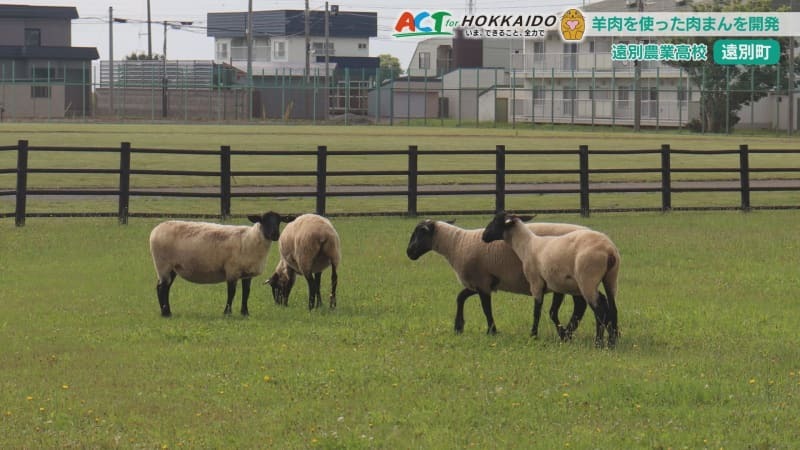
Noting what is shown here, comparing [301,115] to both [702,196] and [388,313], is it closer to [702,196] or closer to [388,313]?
[702,196]

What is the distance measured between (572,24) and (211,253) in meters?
81.7

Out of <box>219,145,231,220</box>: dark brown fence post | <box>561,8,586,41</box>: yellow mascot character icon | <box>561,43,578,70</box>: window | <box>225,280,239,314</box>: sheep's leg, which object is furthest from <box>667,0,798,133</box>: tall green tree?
<box>225,280,239,314</box>: sheep's leg

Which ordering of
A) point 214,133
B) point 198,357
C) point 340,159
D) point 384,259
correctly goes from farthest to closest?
point 214,133, point 340,159, point 384,259, point 198,357

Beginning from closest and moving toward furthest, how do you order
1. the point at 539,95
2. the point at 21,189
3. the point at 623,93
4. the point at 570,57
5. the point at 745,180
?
the point at 21,189 → the point at 745,180 → the point at 623,93 → the point at 539,95 → the point at 570,57

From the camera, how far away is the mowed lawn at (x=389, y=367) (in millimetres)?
8852

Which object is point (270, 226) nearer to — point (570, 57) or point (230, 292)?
point (230, 292)

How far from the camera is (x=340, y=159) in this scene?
4712 cm

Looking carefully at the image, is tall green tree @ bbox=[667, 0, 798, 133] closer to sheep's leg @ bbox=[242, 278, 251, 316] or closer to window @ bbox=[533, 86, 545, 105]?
window @ bbox=[533, 86, 545, 105]

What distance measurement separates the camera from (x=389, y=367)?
35.6ft

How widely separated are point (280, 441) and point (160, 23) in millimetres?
125985

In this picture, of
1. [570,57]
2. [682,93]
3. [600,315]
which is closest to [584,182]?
[600,315]

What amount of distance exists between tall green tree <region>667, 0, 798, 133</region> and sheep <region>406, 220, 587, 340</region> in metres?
66.1

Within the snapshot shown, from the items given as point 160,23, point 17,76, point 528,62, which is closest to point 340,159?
point 528,62

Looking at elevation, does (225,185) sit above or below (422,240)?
above
